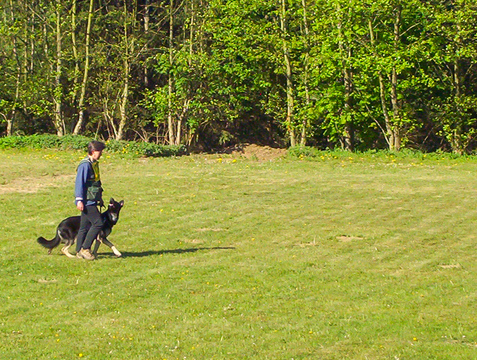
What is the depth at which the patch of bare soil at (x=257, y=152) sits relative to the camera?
32.5 m

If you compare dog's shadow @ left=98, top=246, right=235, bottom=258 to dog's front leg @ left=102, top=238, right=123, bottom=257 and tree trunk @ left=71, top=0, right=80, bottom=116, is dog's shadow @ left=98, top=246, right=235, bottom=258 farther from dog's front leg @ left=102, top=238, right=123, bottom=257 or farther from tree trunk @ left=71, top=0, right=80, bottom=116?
tree trunk @ left=71, top=0, right=80, bottom=116

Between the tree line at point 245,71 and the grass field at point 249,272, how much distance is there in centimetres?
831

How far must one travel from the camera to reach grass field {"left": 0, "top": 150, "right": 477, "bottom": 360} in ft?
29.7

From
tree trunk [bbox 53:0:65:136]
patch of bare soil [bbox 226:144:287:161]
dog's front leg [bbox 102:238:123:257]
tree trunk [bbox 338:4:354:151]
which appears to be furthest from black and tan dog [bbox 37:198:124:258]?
tree trunk [bbox 53:0:65:136]

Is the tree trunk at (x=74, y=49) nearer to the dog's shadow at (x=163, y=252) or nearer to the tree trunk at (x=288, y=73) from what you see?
the tree trunk at (x=288, y=73)

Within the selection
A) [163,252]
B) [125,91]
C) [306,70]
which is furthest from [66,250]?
[125,91]

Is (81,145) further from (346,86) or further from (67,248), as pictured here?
(67,248)

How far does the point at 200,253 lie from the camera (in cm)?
1446

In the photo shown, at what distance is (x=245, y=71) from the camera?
3453 cm

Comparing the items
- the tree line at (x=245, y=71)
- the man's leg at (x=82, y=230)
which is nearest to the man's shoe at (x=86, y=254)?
the man's leg at (x=82, y=230)

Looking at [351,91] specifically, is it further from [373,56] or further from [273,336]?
[273,336]

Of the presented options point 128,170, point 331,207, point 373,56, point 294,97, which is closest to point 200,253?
point 331,207

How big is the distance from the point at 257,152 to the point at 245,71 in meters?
3.43

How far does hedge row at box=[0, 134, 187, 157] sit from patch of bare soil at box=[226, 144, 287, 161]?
2921 millimetres
